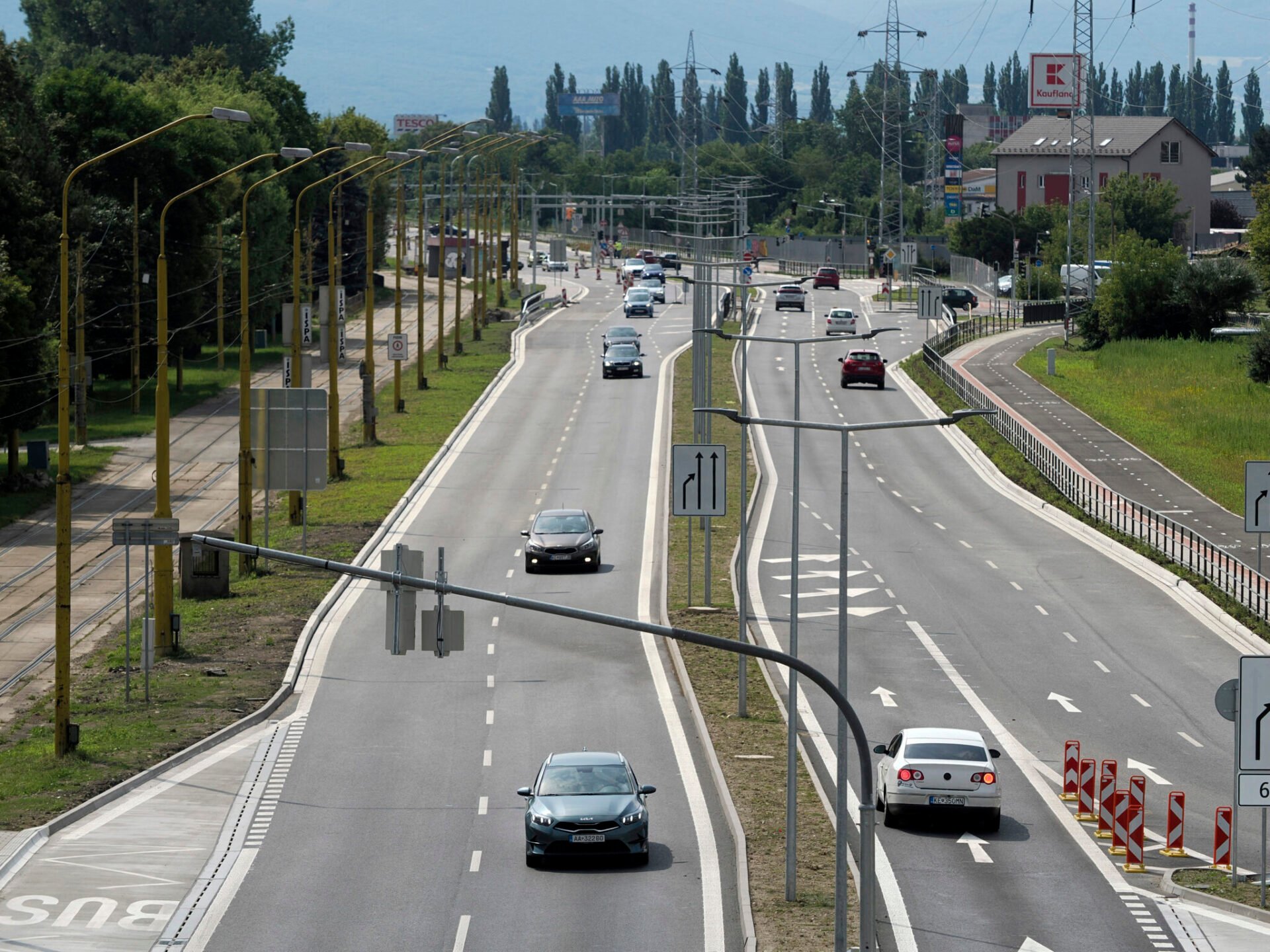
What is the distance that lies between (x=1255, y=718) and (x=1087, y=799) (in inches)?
231

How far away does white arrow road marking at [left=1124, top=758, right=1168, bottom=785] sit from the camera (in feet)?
105

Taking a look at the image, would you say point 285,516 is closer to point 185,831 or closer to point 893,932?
point 185,831

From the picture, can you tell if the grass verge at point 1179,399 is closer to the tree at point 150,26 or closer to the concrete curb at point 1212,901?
the concrete curb at point 1212,901

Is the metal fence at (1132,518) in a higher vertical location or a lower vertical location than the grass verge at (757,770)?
higher

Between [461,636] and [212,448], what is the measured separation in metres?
55.3

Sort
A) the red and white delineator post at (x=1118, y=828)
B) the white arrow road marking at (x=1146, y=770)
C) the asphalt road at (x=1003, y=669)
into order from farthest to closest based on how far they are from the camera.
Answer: the white arrow road marking at (x=1146, y=770) < the red and white delineator post at (x=1118, y=828) < the asphalt road at (x=1003, y=669)

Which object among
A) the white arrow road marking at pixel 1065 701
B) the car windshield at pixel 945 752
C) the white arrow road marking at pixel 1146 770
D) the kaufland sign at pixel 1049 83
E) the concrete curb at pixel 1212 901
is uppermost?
the kaufland sign at pixel 1049 83

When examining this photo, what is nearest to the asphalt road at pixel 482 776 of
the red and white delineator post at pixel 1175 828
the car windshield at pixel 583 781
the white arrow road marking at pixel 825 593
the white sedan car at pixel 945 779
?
the car windshield at pixel 583 781

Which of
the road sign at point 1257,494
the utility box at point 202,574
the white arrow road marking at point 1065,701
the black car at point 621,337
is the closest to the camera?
the road sign at point 1257,494

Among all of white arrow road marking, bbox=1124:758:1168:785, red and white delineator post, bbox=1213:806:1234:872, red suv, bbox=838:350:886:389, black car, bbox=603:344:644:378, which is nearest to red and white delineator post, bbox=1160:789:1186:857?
red and white delineator post, bbox=1213:806:1234:872

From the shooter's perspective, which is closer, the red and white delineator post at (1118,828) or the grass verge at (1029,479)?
the red and white delineator post at (1118,828)

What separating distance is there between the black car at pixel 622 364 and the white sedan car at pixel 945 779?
59.0 metres

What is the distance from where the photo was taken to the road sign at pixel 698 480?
31.3 m

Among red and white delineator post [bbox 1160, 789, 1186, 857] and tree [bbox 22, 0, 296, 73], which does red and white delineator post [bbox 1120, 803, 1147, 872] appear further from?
tree [bbox 22, 0, 296, 73]
